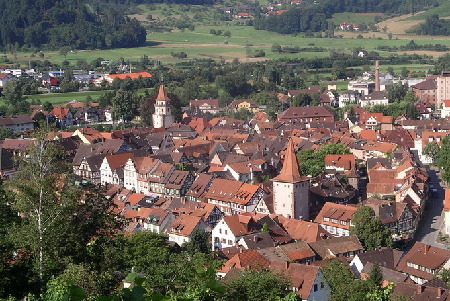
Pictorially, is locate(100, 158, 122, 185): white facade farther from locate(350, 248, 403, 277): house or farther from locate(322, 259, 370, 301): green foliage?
locate(322, 259, 370, 301): green foliage

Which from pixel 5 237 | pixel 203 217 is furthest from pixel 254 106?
pixel 5 237

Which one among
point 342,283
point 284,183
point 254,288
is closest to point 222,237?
point 284,183

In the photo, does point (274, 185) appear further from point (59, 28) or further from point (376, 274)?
point (59, 28)

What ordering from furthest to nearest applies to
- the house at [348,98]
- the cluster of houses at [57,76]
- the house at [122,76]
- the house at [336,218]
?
the house at [122,76], the cluster of houses at [57,76], the house at [348,98], the house at [336,218]

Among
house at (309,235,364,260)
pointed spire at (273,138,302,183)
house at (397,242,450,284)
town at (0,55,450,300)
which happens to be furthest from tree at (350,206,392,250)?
pointed spire at (273,138,302,183)

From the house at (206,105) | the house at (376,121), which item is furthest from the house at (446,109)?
→ the house at (206,105)

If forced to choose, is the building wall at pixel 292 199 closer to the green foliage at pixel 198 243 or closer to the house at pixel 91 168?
the green foliage at pixel 198 243

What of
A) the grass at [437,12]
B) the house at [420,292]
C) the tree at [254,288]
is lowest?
the house at [420,292]
